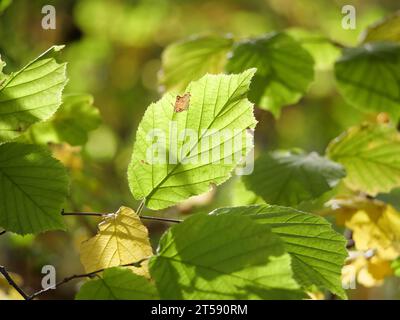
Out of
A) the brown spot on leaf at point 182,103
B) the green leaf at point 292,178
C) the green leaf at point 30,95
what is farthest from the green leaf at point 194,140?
the green leaf at point 292,178

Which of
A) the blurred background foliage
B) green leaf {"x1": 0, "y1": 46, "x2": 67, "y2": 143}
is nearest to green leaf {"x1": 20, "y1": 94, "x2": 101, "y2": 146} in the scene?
green leaf {"x1": 0, "y1": 46, "x2": 67, "y2": 143}

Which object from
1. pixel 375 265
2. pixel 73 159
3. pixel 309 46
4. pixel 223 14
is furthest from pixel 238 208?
pixel 223 14

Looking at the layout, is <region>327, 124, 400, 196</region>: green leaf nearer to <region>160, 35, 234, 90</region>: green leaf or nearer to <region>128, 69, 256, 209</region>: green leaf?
<region>160, 35, 234, 90</region>: green leaf

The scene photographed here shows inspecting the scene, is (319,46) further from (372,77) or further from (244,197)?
(244,197)

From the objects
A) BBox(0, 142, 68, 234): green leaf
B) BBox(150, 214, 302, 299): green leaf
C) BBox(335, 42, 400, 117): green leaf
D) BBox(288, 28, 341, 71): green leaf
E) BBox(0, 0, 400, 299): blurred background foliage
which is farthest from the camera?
BBox(0, 0, 400, 299): blurred background foliage

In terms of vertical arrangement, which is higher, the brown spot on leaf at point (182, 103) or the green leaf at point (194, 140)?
the brown spot on leaf at point (182, 103)

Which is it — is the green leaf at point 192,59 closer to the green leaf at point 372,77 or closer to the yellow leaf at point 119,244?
the green leaf at point 372,77
